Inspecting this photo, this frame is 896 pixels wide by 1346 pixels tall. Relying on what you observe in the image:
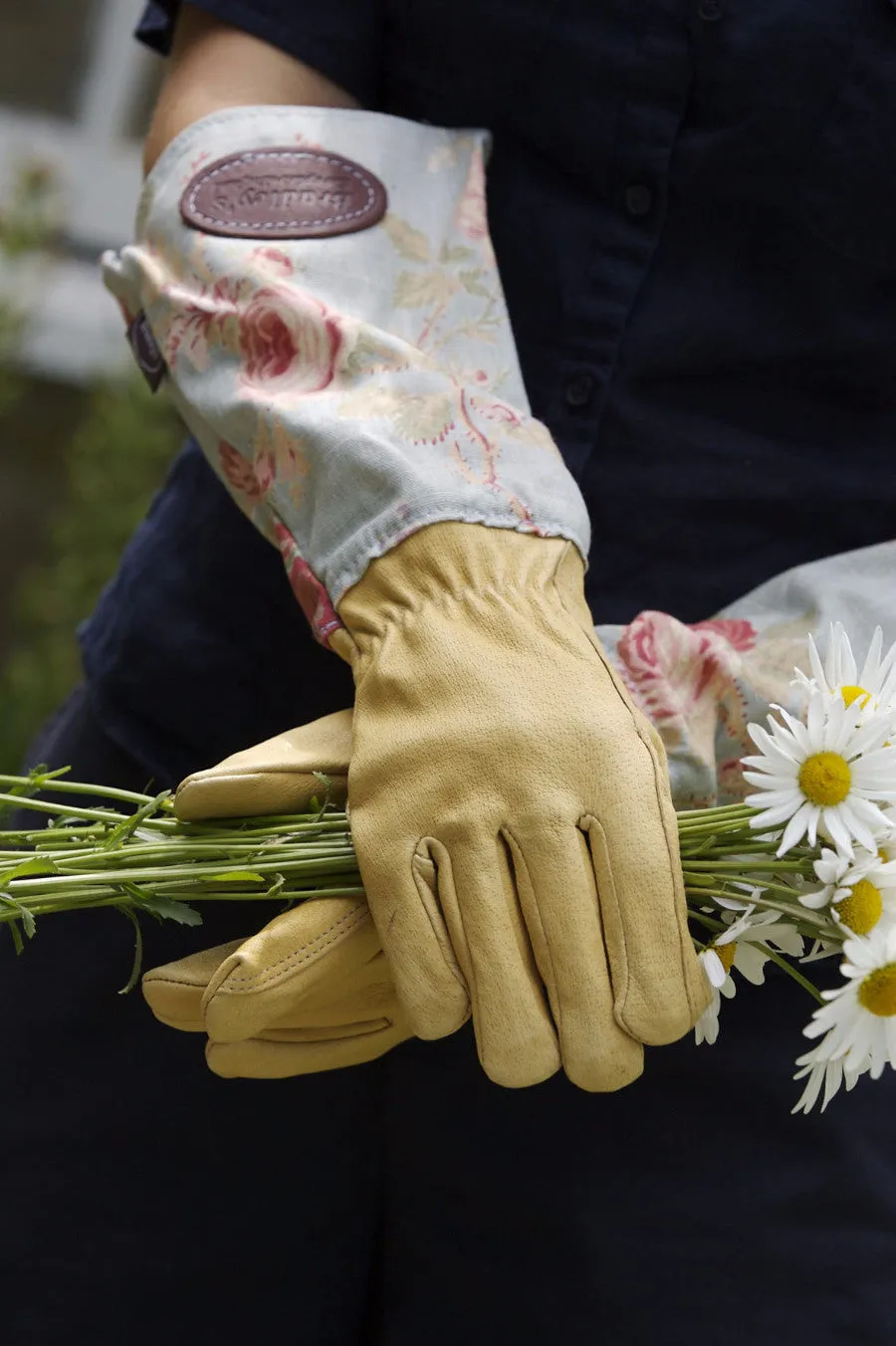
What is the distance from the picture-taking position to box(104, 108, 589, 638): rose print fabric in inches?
32.0

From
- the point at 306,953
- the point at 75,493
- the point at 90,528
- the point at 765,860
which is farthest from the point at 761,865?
the point at 75,493

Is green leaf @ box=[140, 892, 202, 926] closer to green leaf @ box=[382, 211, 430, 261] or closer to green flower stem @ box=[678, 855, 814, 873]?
green flower stem @ box=[678, 855, 814, 873]

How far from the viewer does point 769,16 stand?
903mm

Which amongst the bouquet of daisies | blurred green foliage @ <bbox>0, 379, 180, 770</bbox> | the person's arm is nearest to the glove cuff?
the bouquet of daisies

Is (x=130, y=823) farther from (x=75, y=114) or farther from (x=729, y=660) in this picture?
(x=75, y=114)

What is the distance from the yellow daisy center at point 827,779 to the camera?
0.69m

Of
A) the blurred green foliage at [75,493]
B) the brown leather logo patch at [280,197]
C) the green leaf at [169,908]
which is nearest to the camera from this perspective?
the green leaf at [169,908]

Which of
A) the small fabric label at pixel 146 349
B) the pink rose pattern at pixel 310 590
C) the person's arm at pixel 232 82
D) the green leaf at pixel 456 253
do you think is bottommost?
the pink rose pattern at pixel 310 590

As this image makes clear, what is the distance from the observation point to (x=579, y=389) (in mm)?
964

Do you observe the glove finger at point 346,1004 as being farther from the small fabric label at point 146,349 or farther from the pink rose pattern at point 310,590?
the small fabric label at point 146,349

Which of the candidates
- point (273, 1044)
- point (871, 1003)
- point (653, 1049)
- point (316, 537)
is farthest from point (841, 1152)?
point (316, 537)

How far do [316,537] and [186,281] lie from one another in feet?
0.75

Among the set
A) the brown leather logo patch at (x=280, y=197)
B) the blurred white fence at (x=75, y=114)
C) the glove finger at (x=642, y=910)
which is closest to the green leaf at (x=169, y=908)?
the glove finger at (x=642, y=910)

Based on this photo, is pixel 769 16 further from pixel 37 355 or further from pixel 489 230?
pixel 37 355
